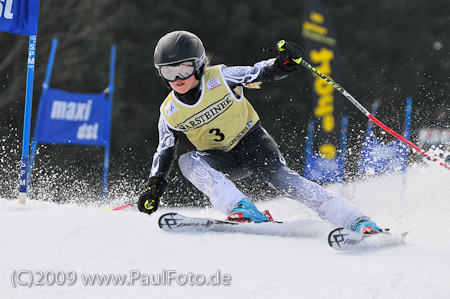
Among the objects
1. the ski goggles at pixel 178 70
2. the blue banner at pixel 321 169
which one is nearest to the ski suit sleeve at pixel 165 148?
the ski goggles at pixel 178 70

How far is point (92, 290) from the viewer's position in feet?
7.29

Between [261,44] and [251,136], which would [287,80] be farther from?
[251,136]

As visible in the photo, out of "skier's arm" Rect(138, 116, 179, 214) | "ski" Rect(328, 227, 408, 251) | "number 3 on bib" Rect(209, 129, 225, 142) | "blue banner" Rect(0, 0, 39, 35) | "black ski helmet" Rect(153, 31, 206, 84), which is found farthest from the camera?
"blue banner" Rect(0, 0, 39, 35)

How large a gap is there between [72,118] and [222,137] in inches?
163

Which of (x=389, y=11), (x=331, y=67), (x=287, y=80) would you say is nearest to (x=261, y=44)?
(x=287, y=80)

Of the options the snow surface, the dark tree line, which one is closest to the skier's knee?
the snow surface

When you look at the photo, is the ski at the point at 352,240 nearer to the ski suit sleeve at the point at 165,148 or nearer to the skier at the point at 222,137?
the skier at the point at 222,137

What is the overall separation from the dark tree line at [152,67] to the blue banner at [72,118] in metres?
5.17

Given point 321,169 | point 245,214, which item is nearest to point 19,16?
point 245,214

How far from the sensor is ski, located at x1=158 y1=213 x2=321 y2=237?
2949 millimetres

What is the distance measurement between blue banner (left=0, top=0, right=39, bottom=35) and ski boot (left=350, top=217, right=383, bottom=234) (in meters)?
2.59

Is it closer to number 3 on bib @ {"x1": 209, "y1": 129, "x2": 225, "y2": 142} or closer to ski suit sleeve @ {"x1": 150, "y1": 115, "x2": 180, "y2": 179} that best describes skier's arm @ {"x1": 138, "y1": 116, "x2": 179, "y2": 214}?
ski suit sleeve @ {"x1": 150, "y1": 115, "x2": 180, "y2": 179}

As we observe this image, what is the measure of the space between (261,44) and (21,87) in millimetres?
6893

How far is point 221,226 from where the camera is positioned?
2994mm
